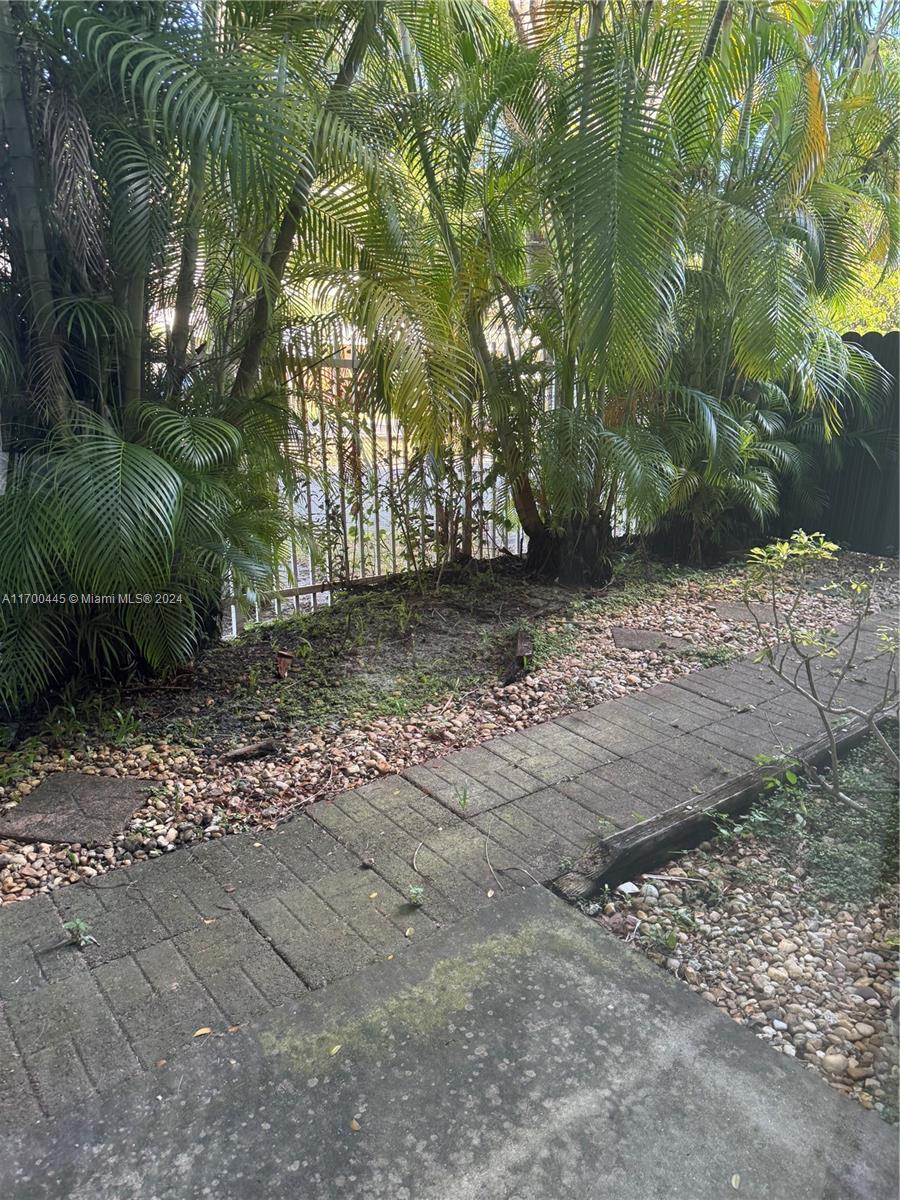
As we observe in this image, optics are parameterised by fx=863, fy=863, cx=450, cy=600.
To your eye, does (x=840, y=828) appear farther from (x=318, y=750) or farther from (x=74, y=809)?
(x=74, y=809)

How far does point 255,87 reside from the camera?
7.77 ft

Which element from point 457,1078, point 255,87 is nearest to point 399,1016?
point 457,1078

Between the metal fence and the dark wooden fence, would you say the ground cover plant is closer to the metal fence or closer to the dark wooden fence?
the metal fence

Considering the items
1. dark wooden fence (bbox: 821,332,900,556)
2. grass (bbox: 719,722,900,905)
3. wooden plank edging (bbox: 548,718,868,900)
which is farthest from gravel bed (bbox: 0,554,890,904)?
dark wooden fence (bbox: 821,332,900,556)

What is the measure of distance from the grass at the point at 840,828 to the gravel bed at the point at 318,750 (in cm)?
87

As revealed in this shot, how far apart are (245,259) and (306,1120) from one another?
253cm

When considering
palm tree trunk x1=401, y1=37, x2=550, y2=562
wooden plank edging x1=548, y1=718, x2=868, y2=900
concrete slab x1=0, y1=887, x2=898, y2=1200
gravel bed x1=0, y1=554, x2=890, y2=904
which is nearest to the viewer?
concrete slab x1=0, y1=887, x2=898, y2=1200

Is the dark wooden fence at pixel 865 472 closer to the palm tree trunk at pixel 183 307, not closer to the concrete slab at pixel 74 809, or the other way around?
the palm tree trunk at pixel 183 307

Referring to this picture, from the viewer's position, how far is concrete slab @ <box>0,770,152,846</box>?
2.19 meters

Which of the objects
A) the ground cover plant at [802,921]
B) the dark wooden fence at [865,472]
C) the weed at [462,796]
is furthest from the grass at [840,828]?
the dark wooden fence at [865,472]

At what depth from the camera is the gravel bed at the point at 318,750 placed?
2.16 m

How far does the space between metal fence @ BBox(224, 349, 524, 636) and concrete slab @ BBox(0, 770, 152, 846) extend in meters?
1.16

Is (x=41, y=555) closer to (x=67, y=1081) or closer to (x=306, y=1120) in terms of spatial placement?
(x=67, y=1081)

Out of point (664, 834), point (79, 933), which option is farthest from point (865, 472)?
point (79, 933)
